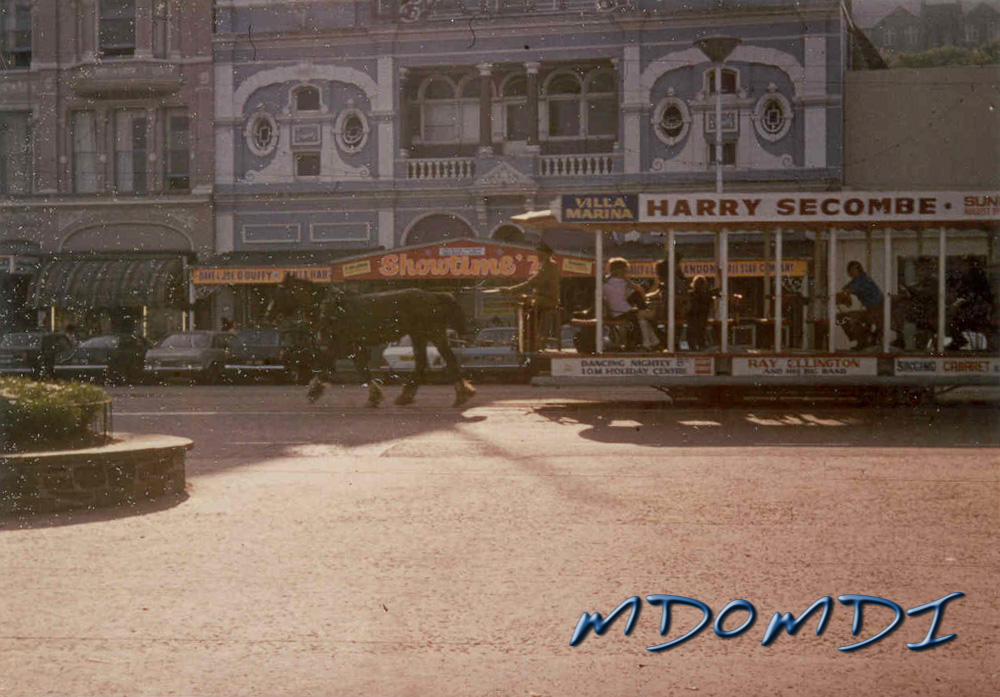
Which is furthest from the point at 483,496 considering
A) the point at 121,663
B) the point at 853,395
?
the point at 853,395

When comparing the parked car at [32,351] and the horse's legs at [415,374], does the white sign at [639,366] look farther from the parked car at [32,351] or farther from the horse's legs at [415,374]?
the parked car at [32,351]

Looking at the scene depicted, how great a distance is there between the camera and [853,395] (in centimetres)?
1708

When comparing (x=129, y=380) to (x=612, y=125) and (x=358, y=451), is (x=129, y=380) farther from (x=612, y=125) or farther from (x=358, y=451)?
(x=358, y=451)

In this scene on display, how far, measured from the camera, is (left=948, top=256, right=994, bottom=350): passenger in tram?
15789 millimetres

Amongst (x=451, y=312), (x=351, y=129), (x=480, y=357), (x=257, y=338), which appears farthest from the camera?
(x=257, y=338)

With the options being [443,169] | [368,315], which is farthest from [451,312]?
[443,169]

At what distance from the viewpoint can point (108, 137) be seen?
24.9 metres

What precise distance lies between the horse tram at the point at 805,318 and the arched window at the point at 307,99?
10.5m

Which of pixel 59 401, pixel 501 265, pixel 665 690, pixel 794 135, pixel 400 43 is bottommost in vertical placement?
pixel 665 690

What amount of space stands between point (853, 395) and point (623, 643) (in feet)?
43.2

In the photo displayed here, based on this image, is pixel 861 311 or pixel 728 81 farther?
pixel 728 81

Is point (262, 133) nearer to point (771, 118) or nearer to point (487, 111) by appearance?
point (487, 111)

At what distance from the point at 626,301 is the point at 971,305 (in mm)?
4692

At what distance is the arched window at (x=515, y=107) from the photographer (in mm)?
28156
